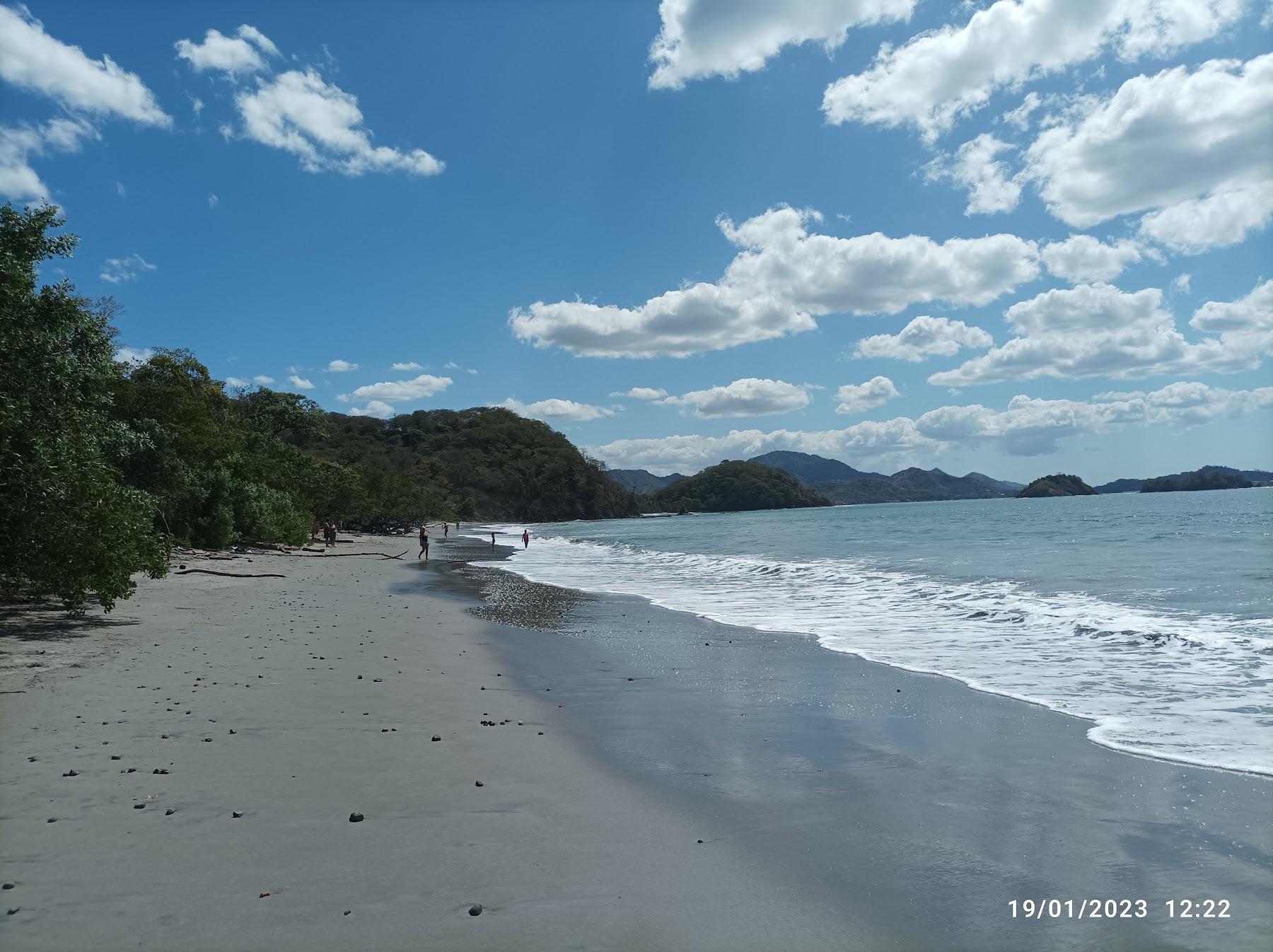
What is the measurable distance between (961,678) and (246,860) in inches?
303

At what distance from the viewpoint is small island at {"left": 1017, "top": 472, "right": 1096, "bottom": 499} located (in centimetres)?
19162

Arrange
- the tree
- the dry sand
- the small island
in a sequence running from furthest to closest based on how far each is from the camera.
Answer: the small island, the tree, the dry sand

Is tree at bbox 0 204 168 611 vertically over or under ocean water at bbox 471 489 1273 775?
over

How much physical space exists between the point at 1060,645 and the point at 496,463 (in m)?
161

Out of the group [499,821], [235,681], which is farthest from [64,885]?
[235,681]

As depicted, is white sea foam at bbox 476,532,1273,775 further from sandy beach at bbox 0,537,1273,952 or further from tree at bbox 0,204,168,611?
tree at bbox 0,204,168,611

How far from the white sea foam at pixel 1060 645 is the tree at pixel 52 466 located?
10138 mm

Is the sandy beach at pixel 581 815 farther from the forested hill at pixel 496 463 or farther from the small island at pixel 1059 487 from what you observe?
the small island at pixel 1059 487

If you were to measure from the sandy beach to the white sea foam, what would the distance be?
0.73 m

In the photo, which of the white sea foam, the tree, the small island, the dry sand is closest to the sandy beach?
the dry sand

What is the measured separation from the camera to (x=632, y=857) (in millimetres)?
4258

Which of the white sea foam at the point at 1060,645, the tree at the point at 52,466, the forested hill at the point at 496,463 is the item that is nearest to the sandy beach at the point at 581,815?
the white sea foam at the point at 1060,645

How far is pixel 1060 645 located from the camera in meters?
10.9

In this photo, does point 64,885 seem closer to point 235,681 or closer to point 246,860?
point 246,860
